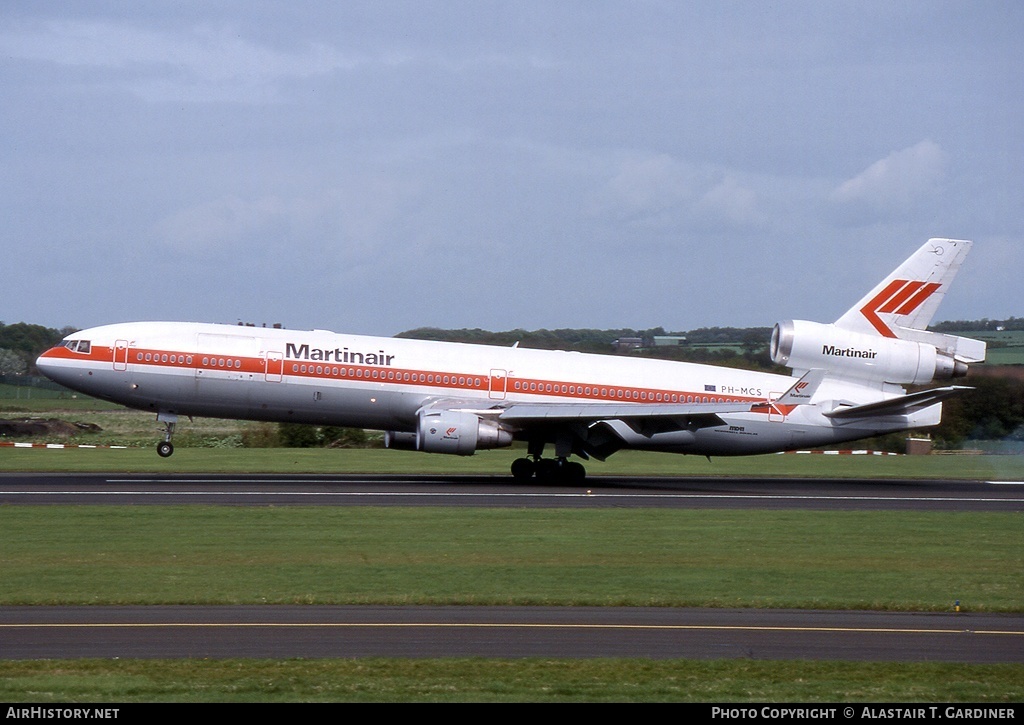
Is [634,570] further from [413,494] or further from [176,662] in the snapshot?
[413,494]

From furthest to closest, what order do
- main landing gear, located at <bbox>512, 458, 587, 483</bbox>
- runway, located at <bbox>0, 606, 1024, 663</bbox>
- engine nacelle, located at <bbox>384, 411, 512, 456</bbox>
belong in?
main landing gear, located at <bbox>512, 458, 587, 483</bbox>, engine nacelle, located at <bbox>384, 411, 512, 456</bbox>, runway, located at <bbox>0, 606, 1024, 663</bbox>

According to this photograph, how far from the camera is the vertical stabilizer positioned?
1510 inches

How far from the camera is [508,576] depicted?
18562 mm

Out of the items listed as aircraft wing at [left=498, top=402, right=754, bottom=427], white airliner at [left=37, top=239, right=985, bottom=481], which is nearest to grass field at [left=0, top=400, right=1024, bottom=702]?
aircraft wing at [left=498, top=402, right=754, bottom=427]

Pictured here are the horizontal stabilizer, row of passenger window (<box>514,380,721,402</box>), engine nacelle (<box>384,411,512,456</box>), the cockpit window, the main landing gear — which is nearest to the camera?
engine nacelle (<box>384,411,512,456</box>)

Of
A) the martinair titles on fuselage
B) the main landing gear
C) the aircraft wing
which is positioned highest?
the martinair titles on fuselage

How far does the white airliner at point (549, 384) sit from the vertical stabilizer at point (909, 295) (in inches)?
1.8

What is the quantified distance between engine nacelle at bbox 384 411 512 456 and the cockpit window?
10322mm

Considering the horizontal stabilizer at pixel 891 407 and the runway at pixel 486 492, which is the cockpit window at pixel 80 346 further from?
the horizontal stabilizer at pixel 891 407

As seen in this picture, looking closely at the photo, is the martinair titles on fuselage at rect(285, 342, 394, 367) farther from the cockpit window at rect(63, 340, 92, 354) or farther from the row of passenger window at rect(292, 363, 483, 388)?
the cockpit window at rect(63, 340, 92, 354)

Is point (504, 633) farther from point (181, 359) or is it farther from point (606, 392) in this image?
point (606, 392)

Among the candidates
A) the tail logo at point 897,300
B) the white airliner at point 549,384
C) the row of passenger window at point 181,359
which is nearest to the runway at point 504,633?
the white airliner at point 549,384

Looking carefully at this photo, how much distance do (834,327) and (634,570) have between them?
21.4 m

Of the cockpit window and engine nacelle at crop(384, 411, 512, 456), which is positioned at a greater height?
the cockpit window
